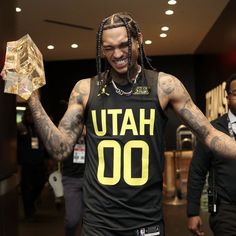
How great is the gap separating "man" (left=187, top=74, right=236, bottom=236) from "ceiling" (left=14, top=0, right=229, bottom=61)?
4.25 m

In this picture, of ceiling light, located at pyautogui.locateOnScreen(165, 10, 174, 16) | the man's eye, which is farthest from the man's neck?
ceiling light, located at pyautogui.locateOnScreen(165, 10, 174, 16)

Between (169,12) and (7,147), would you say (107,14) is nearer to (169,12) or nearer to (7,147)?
(169,12)

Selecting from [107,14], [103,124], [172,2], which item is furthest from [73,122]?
[107,14]

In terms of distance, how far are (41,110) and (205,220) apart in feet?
15.1

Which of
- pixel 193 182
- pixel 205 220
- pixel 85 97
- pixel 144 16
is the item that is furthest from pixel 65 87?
pixel 85 97

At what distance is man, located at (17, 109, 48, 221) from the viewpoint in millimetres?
6164

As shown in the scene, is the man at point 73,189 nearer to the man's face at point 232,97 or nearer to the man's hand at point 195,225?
the man's hand at point 195,225

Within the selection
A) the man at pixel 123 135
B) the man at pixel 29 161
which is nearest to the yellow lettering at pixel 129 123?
the man at pixel 123 135

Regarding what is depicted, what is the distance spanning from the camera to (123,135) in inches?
68.8

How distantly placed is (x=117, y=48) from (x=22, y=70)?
0.36 m

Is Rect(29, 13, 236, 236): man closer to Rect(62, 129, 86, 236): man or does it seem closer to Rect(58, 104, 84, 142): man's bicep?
Rect(58, 104, 84, 142): man's bicep

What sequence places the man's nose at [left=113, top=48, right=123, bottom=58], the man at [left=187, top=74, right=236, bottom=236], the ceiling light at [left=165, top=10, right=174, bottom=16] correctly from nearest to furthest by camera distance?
the man's nose at [left=113, top=48, right=123, bottom=58], the man at [left=187, top=74, right=236, bottom=236], the ceiling light at [left=165, top=10, right=174, bottom=16]

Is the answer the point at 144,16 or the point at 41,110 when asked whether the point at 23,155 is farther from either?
the point at 41,110

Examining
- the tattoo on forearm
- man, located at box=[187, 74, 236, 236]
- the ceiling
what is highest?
the ceiling
